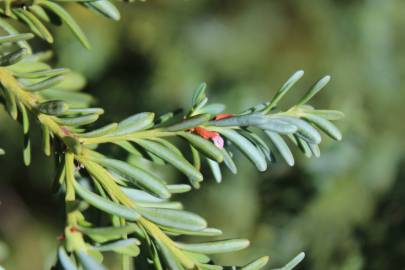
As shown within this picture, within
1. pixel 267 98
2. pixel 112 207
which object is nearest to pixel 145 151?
pixel 112 207

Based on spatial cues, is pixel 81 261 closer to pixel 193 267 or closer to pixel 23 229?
pixel 193 267

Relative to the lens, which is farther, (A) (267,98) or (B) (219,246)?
(A) (267,98)

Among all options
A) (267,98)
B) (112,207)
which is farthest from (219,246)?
(267,98)

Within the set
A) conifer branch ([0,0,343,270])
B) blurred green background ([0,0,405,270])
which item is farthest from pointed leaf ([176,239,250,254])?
blurred green background ([0,0,405,270])

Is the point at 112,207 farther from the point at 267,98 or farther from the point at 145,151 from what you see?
the point at 267,98

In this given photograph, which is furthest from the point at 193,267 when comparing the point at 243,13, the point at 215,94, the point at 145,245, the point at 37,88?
the point at 243,13

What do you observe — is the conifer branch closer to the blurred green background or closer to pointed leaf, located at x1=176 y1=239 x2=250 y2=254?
pointed leaf, located at x1=176 y1=239 x2=250 y2=254

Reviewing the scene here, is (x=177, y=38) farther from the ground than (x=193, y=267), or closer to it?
farther from the ground

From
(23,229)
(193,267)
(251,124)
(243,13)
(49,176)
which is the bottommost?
(23,229)
